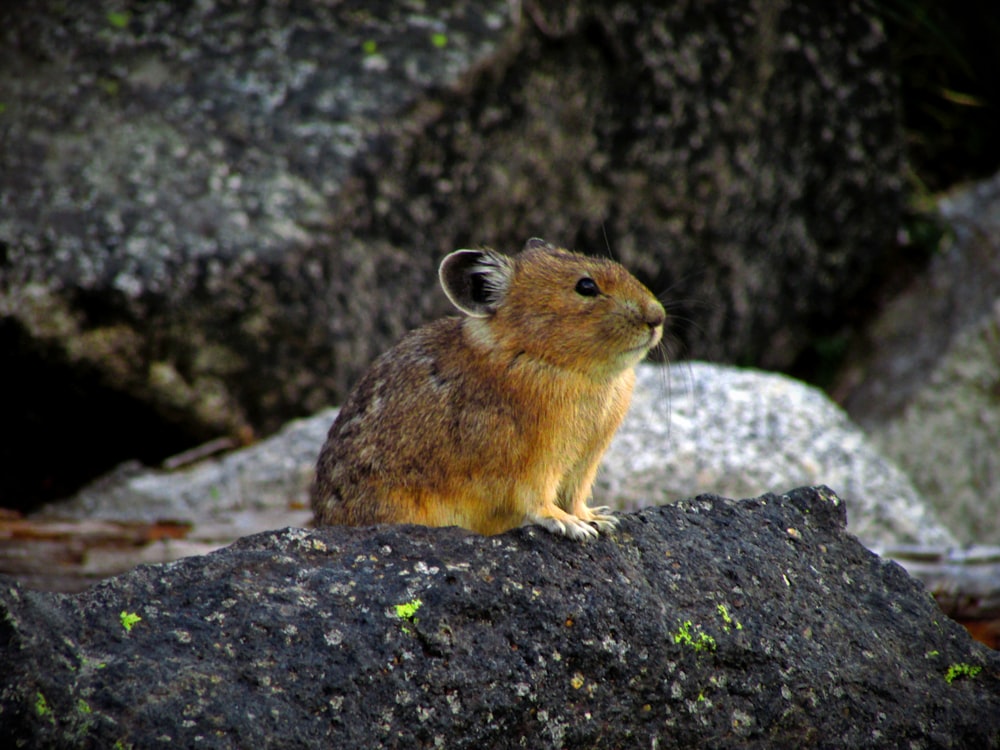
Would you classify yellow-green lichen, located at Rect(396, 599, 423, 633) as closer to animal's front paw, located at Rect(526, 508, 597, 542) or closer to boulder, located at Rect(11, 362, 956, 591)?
animal's front paw, located at Rect(526, 508, 597, 542)

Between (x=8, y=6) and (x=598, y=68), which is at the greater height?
(x=598, y=68)

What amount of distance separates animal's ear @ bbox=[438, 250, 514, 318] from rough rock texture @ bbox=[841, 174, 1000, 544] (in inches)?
275

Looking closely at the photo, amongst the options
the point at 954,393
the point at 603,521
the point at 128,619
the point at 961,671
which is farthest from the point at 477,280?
the point at 954,393

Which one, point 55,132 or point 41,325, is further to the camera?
point 55,132

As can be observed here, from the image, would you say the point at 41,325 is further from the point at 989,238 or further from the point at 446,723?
the point at 989,238

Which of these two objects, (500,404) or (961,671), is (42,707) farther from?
(961,671)

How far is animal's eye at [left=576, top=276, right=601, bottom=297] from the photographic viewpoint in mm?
6039

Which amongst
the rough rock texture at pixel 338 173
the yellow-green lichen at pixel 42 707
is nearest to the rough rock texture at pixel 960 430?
the rough rock texture at pixel 338 173

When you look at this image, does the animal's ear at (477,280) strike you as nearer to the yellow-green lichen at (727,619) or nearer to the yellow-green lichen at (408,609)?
the yellow-green lichen at (408,609)

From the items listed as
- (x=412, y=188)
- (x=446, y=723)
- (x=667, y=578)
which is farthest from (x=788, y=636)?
(x=412, y=188)

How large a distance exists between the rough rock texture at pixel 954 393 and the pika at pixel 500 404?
258 inches

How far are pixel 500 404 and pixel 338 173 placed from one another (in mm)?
4855

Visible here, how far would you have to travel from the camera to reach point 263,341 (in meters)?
9.90

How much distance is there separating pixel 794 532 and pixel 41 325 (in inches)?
262
